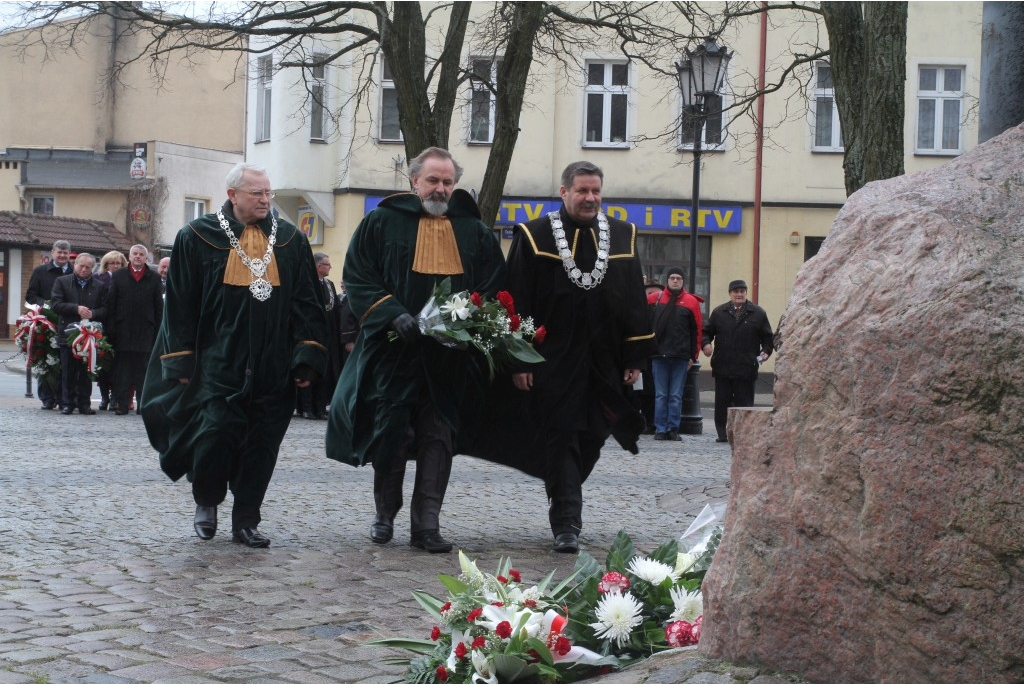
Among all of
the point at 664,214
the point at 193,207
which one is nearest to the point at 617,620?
the point at 664,214

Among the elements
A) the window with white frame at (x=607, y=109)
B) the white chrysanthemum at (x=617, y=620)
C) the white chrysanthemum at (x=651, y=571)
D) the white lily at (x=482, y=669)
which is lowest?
the white lily at (x=482, y=669)

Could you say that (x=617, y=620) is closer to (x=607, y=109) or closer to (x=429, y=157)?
(x=429, y=157)

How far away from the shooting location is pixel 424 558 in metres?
7.00

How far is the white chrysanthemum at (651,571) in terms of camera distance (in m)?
4.41

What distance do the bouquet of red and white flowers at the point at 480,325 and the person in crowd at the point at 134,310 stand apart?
10.9 meters

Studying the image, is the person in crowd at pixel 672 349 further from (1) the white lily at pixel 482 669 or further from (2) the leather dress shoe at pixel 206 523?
(1) the white lily at pixel 482 669

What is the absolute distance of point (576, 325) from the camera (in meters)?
7.64

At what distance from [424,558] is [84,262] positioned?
1213 centimetres

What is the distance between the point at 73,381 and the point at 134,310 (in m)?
1.35

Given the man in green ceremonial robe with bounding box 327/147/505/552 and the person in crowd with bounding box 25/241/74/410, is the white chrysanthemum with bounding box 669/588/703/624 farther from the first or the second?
the person in crowd with bounding box 25/241/74/410

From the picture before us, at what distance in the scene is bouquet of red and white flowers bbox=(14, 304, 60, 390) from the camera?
18.0 meters

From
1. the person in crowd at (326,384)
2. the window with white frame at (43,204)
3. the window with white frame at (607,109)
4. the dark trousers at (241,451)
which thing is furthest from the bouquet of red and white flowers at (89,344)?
the window with white frame at (43,204)

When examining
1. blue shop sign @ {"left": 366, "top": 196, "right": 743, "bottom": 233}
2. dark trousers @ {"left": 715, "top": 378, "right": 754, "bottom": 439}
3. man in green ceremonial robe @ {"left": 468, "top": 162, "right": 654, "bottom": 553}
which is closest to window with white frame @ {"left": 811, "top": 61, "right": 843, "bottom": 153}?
blue shop sign @ {"left": 366, "top": 196, "right": 743, "bottom": 233}

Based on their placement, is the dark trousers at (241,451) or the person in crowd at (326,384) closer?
the dark trousers at (241,451)
